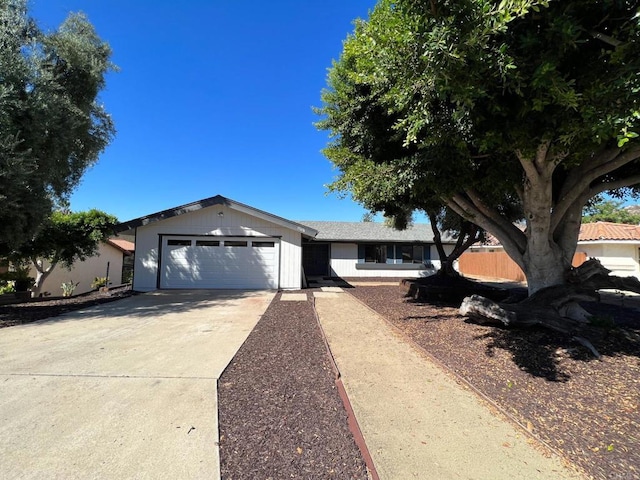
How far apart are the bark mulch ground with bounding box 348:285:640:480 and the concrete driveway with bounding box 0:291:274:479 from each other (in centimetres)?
295

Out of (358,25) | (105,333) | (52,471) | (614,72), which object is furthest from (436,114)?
(105,333)

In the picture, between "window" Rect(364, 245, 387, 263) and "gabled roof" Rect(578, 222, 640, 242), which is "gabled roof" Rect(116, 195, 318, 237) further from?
"gabled roof" Rect(578, 222, 640, 242)

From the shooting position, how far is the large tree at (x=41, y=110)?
7023 millimetres

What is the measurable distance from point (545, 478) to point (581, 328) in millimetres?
4068

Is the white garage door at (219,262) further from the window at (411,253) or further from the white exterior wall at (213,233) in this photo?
the window at (411,253)

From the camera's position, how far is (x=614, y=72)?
3424 mm

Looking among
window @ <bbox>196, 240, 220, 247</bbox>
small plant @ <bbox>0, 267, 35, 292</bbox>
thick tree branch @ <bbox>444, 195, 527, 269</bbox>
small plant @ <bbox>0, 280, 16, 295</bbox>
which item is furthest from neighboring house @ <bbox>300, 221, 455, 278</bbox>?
small plant @ <bbox>0, 280, 16, 295</bbox>

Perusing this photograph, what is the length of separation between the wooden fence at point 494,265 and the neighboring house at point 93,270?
23.2m

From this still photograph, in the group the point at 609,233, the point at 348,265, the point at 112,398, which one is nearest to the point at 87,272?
the point at 348,265

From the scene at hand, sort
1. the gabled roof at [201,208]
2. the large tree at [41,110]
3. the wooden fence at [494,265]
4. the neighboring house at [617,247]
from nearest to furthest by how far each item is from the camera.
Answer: the large tree at [41,110]
the gabled roof at [201,208]
the neighboring house at [617,247]
the wooden fence at [494,265]

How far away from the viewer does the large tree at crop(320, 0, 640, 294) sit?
327cm

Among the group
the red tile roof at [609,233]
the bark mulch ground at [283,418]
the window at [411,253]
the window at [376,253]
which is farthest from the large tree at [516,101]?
the window at [411,253]

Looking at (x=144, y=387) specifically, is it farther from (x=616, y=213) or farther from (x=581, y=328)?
(x=616, y=213)

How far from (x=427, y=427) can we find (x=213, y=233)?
12.1 m
